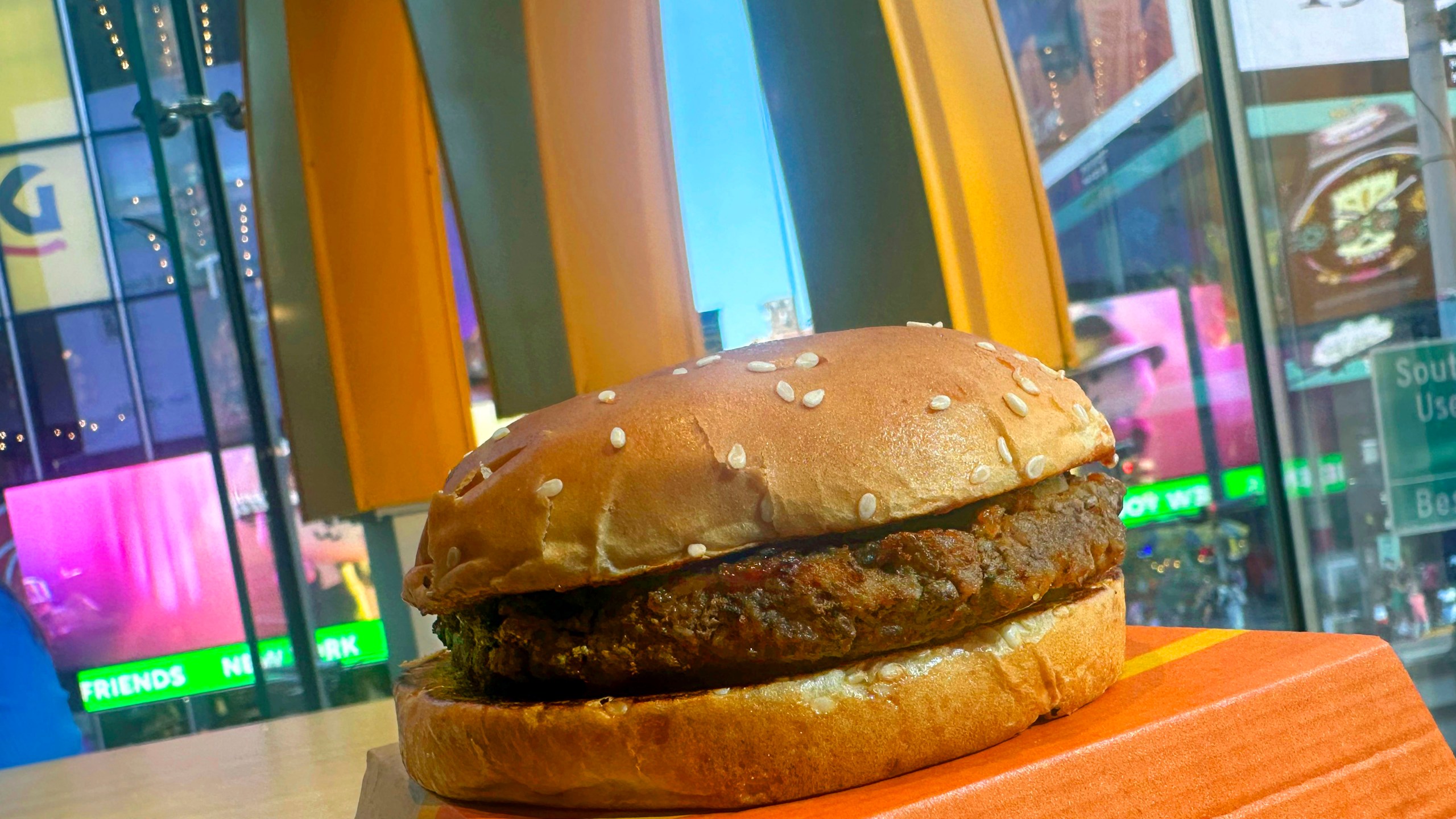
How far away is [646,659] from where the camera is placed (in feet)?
3.55

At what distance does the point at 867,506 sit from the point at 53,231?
5818 millimetres

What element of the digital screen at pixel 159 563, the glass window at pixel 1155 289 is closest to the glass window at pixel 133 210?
the digital screen at pixel 159 563

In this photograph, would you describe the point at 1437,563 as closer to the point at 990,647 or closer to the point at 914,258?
the point at 914,258

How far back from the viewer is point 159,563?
5.27 metres

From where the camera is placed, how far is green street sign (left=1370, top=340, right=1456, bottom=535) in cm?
362

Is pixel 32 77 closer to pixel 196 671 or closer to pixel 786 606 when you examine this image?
pixel 196 671

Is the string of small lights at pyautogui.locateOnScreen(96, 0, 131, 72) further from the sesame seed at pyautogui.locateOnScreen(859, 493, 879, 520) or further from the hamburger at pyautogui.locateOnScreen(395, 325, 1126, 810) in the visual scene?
the sesame seed at pyautogui.locateOnScreen(859, 493, 879, 520)

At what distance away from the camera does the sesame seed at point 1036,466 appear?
3.80ft

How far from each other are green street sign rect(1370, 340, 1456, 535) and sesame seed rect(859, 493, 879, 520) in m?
3.46

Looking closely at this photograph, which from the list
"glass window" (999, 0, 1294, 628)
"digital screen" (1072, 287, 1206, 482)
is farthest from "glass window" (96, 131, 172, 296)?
"digital screen" (1072, 287, 1206, 482)

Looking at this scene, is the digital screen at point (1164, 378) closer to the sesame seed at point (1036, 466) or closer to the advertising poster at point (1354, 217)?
the advertising poster at point (1354, 217)

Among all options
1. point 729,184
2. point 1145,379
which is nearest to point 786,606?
point 729,184

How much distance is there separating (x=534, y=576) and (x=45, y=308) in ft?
18.0

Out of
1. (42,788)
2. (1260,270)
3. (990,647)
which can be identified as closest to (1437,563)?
(1260,270)
